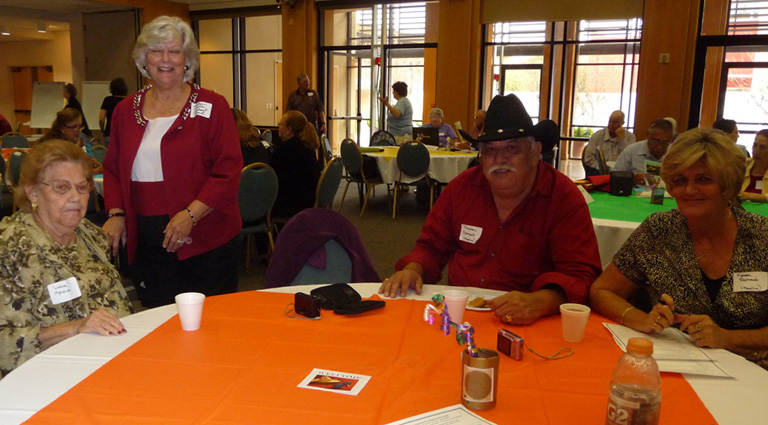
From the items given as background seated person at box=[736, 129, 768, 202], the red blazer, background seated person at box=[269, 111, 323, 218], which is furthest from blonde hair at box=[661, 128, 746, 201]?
background seated person at box=[269, 111, 323, 218]

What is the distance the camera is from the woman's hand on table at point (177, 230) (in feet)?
7.60

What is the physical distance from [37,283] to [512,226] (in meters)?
1.63

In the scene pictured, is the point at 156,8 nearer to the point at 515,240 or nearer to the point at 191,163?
the point at 191,163

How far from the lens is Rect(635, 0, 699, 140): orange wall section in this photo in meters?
9.03

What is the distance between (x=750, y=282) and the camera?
6.19 ft

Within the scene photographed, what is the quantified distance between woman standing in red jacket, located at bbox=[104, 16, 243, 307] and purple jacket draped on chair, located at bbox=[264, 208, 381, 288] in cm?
34

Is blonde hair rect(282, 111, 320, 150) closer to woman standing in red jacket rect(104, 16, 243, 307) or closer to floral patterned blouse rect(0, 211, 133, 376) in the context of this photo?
woman standing in red jacket rect(104, 16, 243, 307)

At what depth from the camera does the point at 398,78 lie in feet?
49.2

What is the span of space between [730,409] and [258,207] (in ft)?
13.1

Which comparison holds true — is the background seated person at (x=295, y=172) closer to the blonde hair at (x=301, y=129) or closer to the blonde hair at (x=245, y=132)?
the blonde hair at (x=301, y=129)

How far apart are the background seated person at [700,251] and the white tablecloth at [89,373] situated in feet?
1.13

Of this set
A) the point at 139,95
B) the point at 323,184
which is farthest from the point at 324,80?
the point at 139,95

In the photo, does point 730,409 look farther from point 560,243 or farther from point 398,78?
point 398,78

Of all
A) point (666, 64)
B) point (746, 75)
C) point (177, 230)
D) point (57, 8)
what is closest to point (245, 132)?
point (177, 230)
